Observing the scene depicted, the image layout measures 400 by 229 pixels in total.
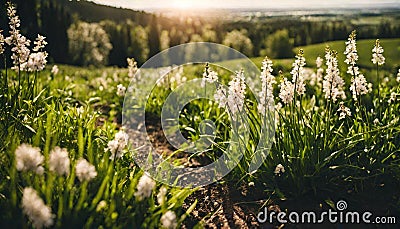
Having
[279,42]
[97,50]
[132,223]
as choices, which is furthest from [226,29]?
[132,223]

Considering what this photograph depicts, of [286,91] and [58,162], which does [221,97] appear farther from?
[58,162]

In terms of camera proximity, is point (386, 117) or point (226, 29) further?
point (226, 29)

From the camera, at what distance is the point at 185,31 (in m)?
23.7

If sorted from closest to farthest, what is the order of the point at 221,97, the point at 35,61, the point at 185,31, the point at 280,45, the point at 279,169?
the point at 279,169 < the point at 221,97 < the point at 35,61 < the point at 280,45 < the point at 185,31

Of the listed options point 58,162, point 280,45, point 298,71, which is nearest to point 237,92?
point 298,71

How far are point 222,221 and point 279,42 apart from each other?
17.1 m

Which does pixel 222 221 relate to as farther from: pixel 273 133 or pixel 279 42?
pixel 279 42

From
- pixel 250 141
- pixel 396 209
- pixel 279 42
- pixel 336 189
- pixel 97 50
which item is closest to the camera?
pixel 396 209

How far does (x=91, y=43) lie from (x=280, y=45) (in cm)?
905

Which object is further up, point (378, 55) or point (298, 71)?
point (378, 55)

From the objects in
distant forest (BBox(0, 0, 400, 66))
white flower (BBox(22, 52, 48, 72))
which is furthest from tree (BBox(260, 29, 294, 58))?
Result: white flower (BBox(22, 52, 48, 72))

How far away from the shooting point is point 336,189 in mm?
3887

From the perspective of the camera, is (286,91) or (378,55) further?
(378,55)

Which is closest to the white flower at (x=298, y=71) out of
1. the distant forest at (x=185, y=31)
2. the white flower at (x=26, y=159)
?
the white flower at (x=26, y=159)
